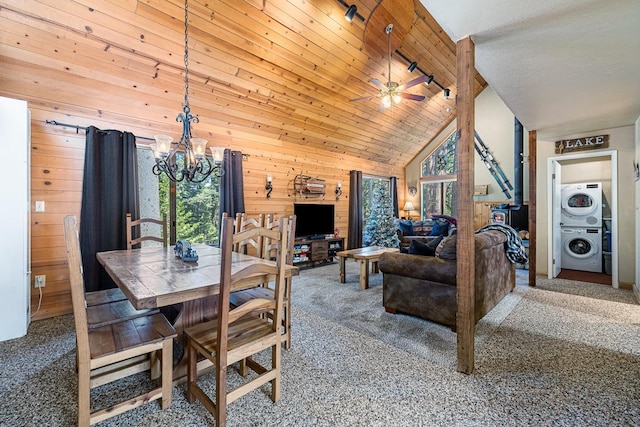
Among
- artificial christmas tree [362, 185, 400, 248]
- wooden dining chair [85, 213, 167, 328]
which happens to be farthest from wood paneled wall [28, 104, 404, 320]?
artificial christmas tree [362, 185, 400, 248]

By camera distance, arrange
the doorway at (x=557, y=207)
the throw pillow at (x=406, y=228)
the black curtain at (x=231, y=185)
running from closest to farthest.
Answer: the doorway at (x=557, y=207) < the black curtain at (x=231, y=185) < the throw pillow at (x=406, y=228)

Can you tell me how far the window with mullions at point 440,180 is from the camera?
7.92 metres

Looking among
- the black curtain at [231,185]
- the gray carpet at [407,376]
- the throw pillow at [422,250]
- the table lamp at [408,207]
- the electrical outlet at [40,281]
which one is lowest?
the gray carpet at [407,376]

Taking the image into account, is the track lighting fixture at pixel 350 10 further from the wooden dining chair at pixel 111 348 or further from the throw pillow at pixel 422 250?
the wooden dining chair at pixel 111 348

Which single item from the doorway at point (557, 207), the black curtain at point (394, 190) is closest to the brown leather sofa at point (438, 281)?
the doorway at point (557, 207)

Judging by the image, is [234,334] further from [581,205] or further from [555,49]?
[581,205]

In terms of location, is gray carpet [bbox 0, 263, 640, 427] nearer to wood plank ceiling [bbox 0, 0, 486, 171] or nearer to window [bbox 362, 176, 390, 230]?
wood plank ceiling [bbox 0, 0, 486, 171]

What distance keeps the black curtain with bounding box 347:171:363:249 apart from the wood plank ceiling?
137 centimetres

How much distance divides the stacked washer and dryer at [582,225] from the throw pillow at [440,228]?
2004 mm

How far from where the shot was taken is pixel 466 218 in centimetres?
205

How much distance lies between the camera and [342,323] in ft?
9.62

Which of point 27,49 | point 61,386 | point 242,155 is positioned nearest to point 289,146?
point 242,155

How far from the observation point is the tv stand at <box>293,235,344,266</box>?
545 centimetres

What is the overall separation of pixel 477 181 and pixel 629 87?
4.32 metres
